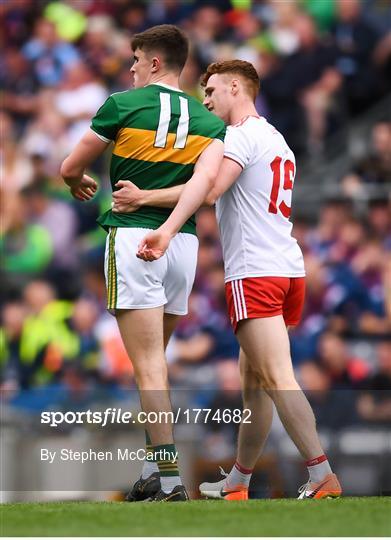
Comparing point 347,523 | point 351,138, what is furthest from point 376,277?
point 347,523

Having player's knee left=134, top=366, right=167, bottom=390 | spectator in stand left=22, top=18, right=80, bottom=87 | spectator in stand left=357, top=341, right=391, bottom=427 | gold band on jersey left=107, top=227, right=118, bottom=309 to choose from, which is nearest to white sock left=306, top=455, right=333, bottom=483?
player's knee left=134, top=366, right=167, bottom=390

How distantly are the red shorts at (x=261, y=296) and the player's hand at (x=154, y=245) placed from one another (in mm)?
447

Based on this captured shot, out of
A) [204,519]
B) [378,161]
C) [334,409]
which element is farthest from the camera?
[378,161]

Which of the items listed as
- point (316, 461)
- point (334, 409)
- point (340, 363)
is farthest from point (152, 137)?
point (340, 363)

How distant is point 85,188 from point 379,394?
3360 mm

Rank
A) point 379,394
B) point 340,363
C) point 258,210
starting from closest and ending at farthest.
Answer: point 258,210 → point 379,394 → point 340,363

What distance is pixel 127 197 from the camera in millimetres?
4418

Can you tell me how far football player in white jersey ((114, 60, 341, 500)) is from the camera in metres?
4.44

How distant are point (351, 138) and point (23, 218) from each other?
8.94 feet

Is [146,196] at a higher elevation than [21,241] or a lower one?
higher

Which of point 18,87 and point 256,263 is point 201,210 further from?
point 256,263

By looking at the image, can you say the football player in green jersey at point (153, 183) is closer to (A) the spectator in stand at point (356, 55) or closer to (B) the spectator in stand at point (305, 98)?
(B) the spectator in stand at point (305, 98)

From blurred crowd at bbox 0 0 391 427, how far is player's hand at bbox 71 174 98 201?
3.54 meters

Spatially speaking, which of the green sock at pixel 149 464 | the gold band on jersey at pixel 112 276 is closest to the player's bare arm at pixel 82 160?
the gold band on jersey at pixel 112 276
